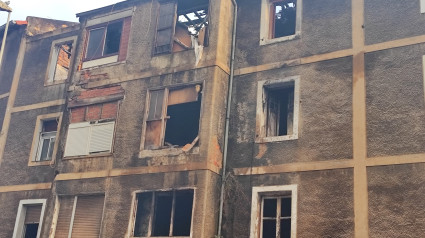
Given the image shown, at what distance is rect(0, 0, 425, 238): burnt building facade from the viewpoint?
12.3 metres

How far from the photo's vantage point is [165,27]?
51.5 feet

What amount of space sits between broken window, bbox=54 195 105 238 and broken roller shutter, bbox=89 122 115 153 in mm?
1377

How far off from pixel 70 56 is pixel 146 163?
6.75m

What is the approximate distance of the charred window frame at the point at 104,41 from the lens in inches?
666

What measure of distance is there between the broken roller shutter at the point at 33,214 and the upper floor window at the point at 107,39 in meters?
4.67

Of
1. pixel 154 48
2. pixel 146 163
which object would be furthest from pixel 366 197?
pixel 154 48

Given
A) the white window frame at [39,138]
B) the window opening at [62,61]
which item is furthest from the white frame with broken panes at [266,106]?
the window opening at [62,61]

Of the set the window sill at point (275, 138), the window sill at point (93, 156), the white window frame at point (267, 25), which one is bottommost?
the window sill at point (93, 156)

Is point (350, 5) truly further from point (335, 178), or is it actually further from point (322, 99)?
point (335, 178)

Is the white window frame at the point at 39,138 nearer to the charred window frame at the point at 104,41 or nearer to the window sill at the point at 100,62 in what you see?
the window sill at the point at 100,62

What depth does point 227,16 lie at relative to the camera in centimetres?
1538

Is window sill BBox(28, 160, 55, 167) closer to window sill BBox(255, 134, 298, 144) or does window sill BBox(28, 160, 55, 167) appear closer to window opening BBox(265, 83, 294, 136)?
window sill BBox(255, 134, 298, 144)

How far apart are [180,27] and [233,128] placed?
3615 millimetres

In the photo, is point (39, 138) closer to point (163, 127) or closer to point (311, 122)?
point (163, 127)
